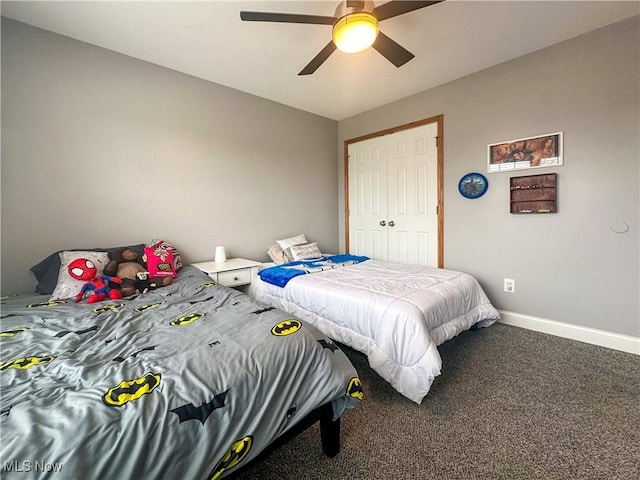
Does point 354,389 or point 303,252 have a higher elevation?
point 303,252

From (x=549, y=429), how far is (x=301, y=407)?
4.59 ft

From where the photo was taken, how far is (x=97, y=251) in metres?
2.19

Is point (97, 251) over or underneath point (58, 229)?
underneath

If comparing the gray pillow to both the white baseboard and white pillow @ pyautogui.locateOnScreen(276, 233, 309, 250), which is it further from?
the white baseboard

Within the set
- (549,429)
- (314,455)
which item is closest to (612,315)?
(549,429)

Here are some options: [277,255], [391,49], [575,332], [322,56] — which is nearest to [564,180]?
[575,332]

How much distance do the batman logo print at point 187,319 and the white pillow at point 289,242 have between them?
6.19ft

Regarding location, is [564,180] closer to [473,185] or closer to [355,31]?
[473,185]

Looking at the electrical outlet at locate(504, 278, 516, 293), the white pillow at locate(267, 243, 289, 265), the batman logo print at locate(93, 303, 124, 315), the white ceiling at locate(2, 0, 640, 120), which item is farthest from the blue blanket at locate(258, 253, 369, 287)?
the white ceiling at locate(2, 0, 640, 120)

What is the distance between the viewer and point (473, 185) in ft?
9.76

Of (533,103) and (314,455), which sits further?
(533,103)

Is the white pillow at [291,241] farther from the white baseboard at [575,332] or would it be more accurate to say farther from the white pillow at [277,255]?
the white baseboard at [575,332]

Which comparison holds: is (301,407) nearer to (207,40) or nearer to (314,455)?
(314,455)

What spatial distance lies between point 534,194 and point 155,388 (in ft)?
10.6
